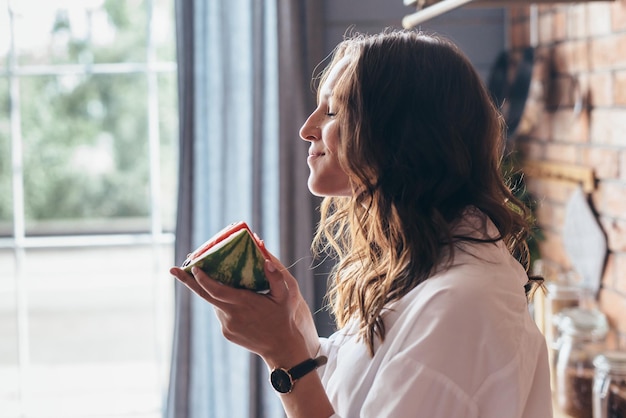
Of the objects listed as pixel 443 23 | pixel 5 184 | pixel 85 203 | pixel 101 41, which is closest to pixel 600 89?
pixel 443 23

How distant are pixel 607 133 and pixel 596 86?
5.3 inches

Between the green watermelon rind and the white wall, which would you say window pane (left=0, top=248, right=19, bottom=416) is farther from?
the green watermelon rind

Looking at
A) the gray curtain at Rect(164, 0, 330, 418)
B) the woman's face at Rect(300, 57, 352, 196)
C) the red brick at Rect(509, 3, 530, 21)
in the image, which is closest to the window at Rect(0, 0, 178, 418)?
the gray curtain at Rect(164, 0, 330, 418)

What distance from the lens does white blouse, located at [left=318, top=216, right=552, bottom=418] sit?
3.40 feet

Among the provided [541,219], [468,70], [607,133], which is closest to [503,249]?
[468,70]

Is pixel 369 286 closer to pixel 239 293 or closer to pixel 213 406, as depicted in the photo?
pixel 239 293

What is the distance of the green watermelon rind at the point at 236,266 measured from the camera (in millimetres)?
1209

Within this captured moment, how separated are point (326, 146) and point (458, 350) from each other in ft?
1.27

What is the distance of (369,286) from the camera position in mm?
1220

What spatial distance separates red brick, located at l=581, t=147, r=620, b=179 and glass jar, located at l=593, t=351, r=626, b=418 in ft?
1.62

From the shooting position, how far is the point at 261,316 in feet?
3.91

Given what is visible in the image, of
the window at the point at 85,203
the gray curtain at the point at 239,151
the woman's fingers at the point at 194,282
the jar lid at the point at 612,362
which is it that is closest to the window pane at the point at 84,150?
the window at the point at 85,203

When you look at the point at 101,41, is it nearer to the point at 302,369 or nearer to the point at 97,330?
the point at 97,330

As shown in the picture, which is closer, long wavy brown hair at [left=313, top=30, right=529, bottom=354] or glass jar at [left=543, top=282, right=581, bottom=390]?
long wavy brown hair at [left=313, top=30, right=529, bottom=354]
